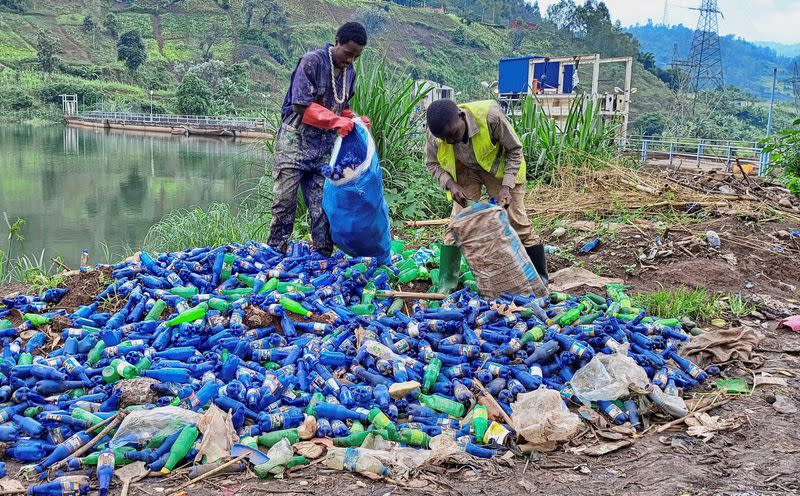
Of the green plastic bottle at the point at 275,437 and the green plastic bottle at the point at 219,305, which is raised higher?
the green plastic bottle at the point at 219,305

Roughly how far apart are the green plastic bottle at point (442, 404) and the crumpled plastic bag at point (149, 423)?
1.05 meters

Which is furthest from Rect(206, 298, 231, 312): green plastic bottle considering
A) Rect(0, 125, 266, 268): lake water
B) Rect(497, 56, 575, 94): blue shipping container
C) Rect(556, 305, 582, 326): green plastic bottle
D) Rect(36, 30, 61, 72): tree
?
Rect(36, 30, 61, 72): tree

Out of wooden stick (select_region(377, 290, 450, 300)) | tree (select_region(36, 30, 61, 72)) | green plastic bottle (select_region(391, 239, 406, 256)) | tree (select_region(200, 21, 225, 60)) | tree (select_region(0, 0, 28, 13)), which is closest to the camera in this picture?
wooden stick (select_region(377, 290, 450, 300))

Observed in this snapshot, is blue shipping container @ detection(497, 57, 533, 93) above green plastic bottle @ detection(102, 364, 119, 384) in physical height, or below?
above

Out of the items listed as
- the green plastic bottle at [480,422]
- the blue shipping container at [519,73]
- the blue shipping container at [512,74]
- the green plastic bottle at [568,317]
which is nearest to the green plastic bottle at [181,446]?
the green plastic bottle at [480,422]


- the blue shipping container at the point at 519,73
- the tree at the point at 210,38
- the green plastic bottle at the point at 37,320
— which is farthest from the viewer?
the tree at the point at 210,38

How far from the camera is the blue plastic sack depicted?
171 inches

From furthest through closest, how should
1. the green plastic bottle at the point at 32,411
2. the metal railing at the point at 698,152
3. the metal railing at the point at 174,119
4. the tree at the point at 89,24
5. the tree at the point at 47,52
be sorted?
the tree at the point at 89,24
the tree at the point at 47,52
the metal railing at the point at 174,119
the metal railing at the point at 698,152
the green plastic bottle at the point at 32,411

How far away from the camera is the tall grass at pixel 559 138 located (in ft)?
27.9

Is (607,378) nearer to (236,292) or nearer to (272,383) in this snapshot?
(272,383)

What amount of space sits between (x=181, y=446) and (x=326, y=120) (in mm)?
2411

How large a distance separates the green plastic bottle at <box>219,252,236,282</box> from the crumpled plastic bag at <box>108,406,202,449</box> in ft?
5.47

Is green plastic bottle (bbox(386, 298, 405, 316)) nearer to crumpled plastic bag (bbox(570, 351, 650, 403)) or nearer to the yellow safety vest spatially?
the yellow safety vest

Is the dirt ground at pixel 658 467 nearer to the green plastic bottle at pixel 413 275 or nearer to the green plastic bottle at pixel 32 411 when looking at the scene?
the green plastic bottle at pixel 32 411
